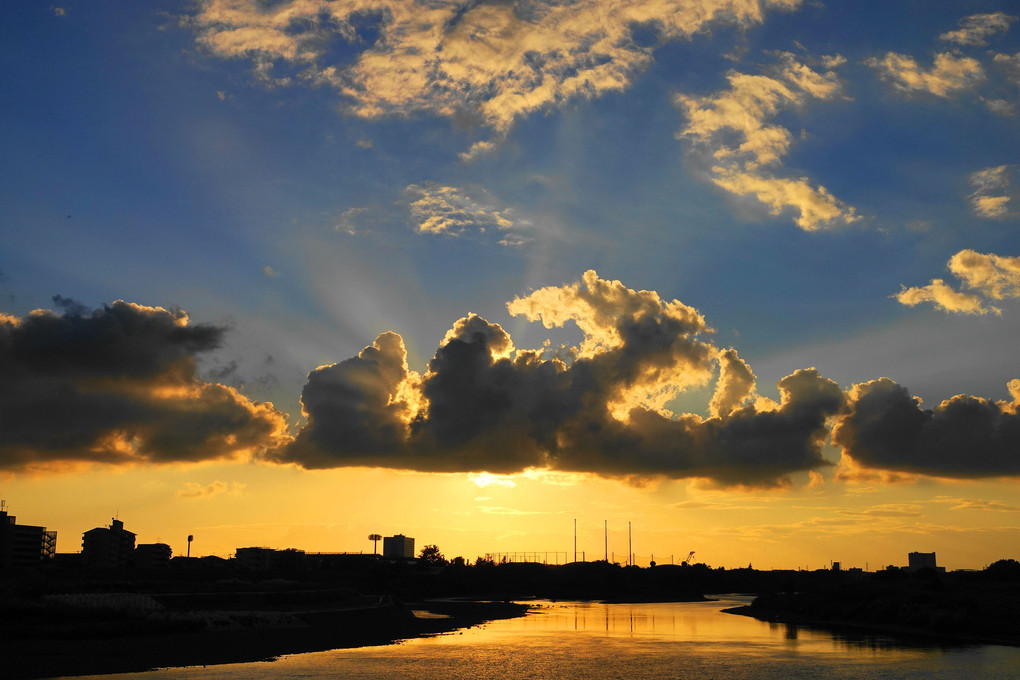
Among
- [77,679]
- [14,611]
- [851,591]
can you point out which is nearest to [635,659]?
[77,679]

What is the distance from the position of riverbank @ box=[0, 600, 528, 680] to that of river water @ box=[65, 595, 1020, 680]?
4.48 meters

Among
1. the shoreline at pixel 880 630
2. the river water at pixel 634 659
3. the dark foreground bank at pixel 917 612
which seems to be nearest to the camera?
the river water at pixel 634 659

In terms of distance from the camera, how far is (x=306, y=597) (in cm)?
14700

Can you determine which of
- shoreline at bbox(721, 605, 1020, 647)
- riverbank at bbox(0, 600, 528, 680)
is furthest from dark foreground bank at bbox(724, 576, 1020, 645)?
riverbank at bbox(0, 600, 528, 680)

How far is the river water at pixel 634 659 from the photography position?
81.2m

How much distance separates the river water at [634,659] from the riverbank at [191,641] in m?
4.48

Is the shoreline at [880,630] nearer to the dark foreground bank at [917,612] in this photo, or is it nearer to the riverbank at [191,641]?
the dark foreground bank at [917,612]

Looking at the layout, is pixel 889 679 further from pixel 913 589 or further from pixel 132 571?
pixel 132 571

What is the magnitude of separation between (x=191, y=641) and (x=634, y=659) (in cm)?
5056

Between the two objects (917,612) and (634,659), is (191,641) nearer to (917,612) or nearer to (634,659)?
(634,659)

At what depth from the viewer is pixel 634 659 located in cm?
9675

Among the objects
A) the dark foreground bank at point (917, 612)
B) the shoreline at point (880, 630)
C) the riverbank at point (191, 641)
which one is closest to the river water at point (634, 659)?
the riverbank at point (191, 641)

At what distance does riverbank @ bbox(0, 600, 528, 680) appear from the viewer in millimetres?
77375

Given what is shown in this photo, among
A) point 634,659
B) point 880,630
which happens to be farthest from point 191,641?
point 880,630
